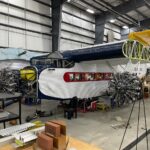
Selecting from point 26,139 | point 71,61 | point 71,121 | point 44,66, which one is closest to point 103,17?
point 71,61

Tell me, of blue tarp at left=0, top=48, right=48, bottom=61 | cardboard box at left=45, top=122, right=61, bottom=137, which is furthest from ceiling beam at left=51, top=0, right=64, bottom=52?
cardboard box at left=45, top=122, right=61, bottom=137

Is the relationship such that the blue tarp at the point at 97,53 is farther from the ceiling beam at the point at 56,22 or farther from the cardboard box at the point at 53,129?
the ceiling beam at the point at 56,22

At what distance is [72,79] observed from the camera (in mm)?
5703

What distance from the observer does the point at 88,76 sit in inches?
248

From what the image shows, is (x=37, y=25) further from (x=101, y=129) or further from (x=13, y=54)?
(x=101, y=129)

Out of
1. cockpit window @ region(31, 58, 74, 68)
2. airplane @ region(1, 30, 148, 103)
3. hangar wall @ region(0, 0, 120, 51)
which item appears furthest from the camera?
hangar wall @ region(0, 0, 120, 51)

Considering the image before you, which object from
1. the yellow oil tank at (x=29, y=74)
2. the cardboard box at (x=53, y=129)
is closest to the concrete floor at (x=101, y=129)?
the yellow oil tank at (x=29, y=74)

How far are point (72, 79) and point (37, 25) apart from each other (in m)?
5.17

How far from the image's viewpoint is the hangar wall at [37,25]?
846 centimetres

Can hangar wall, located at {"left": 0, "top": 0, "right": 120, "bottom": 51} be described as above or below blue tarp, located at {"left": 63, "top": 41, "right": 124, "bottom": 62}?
above

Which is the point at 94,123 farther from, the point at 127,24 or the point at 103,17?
the point at 127,24

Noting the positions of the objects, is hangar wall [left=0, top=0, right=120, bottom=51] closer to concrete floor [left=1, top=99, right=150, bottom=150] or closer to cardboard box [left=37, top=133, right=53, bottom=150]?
concrete floor [left=1, top=99, right=150, bottom=150]

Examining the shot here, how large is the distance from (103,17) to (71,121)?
29.9ft

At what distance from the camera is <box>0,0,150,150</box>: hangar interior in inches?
73.2
